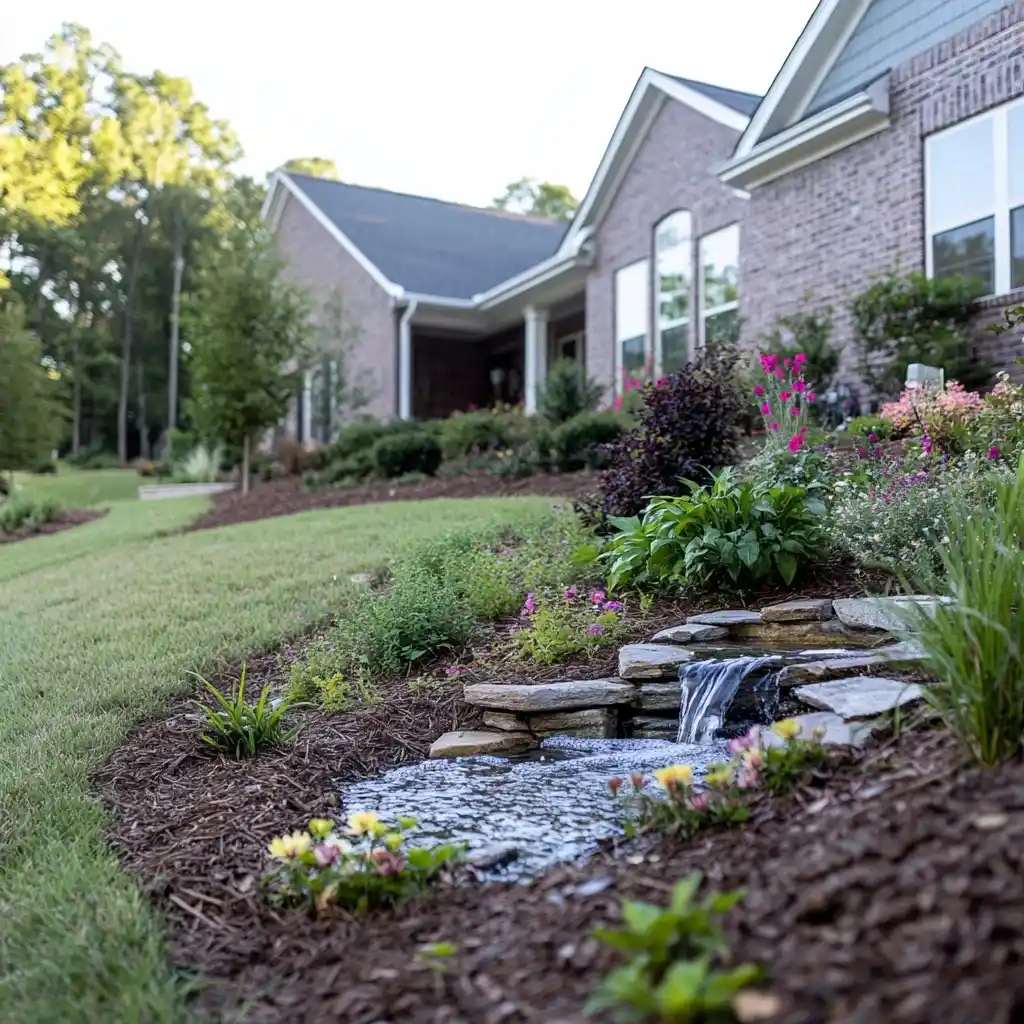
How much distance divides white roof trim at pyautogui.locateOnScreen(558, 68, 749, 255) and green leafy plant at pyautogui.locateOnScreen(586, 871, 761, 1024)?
37.6 feet

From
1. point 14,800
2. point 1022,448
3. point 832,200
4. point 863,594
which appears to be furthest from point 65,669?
point 832,200

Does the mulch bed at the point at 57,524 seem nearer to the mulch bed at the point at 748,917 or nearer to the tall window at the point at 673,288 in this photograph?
the tall window at the point at 673,288

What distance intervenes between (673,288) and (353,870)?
11.7 metres

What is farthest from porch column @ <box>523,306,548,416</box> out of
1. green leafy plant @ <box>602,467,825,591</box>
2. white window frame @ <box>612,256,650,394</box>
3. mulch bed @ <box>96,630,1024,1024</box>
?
mulch bed @ <box>96,630,1024,1024</box>

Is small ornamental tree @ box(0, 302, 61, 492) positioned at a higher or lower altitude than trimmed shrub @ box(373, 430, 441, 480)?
higher

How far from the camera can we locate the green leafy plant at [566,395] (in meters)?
12.3

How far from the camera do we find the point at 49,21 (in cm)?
2730

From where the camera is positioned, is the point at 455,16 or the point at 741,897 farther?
the point at 455,16

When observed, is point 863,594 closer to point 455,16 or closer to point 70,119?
point 455,16

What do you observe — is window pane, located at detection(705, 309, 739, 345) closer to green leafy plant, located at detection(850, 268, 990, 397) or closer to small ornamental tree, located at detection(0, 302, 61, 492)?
green leafy plant, located at detection(850, 268, 990, 397)

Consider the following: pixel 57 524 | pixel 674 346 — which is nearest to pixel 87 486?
pixel 57 524

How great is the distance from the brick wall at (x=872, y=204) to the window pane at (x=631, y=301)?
2.41 m

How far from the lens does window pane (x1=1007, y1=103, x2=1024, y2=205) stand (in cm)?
819

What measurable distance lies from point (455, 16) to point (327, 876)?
11.7 meters
